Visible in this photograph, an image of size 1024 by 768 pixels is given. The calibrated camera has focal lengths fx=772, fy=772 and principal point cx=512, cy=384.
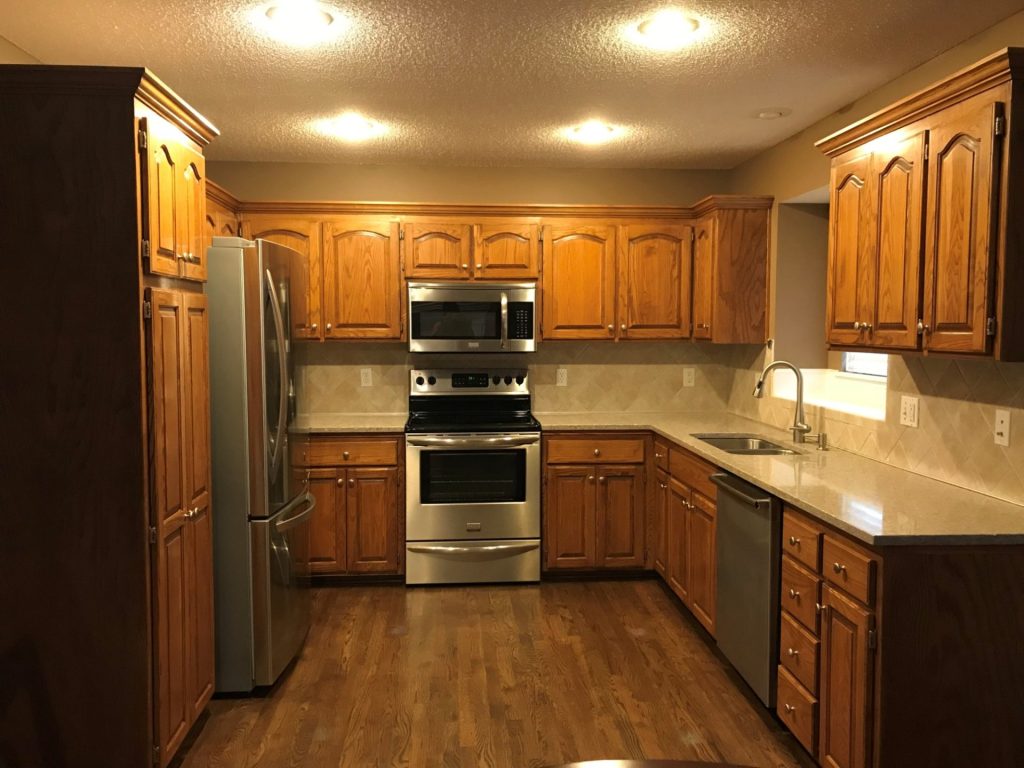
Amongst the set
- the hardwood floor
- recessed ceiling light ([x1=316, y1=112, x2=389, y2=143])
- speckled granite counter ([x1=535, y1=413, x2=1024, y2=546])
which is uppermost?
recessed ceiling light ([x1=316, y1=112, x2=389, y2=143])

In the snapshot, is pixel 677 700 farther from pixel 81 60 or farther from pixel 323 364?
pixel 81 60

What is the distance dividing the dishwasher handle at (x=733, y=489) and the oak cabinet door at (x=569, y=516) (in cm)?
125

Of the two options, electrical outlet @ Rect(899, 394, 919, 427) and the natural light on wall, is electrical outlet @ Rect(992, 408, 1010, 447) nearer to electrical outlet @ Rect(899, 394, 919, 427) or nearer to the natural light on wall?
electrical outlet @ Rect(899, 394, 919, 427)

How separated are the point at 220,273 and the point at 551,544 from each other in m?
2.49

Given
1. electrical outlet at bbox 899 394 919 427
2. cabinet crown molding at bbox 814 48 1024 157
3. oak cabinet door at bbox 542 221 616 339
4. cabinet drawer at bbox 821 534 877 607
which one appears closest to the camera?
cabinet crown molding at bbox 814 48 1024 157

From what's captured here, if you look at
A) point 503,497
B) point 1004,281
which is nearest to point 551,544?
point 503,497

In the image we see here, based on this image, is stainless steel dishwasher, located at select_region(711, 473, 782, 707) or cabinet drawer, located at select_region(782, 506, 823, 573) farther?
stainless steel dishwasher, located at select_region(711, 473, 782, 707)

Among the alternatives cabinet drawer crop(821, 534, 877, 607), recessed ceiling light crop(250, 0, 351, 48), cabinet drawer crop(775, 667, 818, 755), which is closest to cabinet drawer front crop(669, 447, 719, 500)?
cabinet drawer crop(775, 667, 818, 755)

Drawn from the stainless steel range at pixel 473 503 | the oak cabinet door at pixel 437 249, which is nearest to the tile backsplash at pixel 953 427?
the stainless steel range at pixel 473 503

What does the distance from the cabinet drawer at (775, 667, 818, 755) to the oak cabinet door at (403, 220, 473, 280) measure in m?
2.87

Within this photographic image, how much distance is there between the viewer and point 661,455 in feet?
14.3

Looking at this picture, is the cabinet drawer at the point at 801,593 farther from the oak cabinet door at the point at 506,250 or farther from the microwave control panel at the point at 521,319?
the oak cabinet door at the point at 506,250

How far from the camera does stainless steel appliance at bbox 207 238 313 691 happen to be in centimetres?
289

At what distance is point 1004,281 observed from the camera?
211 centimetres
